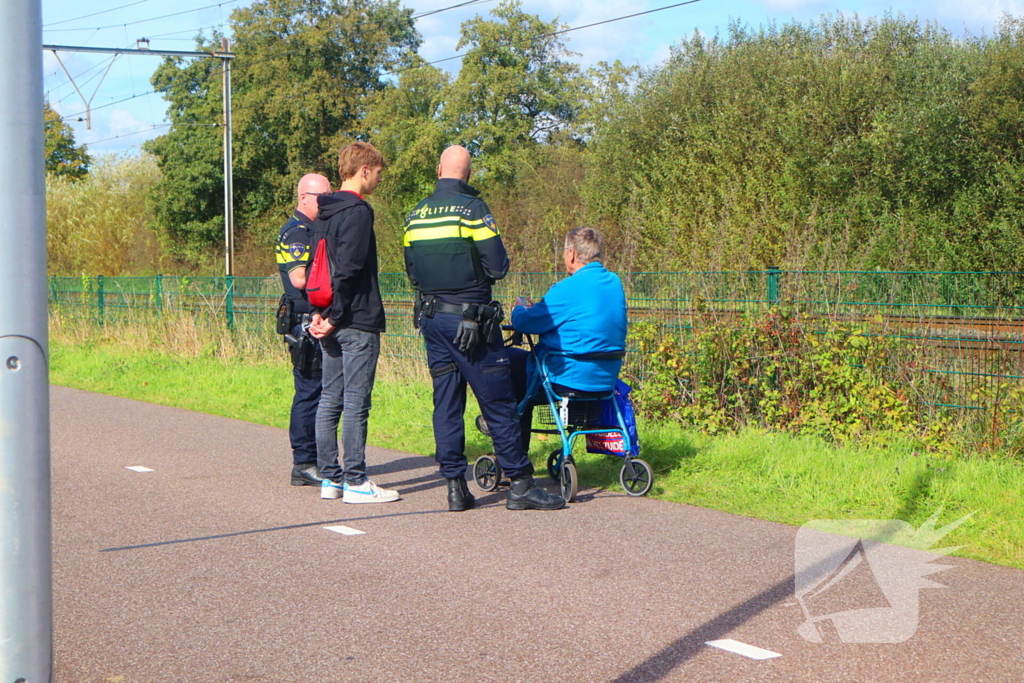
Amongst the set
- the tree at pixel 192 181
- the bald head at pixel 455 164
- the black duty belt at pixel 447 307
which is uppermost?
the tree at pixel 192 181

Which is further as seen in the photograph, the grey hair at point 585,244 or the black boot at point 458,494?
the grey hair at point 585,244

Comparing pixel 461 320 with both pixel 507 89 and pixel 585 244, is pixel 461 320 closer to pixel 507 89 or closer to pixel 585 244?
pixel 585 244

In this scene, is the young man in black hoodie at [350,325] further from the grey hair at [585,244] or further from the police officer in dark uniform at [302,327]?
the grey hair at [585,244]

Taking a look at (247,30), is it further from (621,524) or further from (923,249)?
(621,524)

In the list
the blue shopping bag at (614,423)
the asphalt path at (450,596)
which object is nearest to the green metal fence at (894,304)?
the blue shopping bag at (614,423)

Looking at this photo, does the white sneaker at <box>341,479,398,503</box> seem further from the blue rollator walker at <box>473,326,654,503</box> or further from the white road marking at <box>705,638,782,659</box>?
the white road marking at <box>705,638,782,659</box>

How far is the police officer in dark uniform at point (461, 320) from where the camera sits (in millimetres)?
6258

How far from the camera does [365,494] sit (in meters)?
6.79

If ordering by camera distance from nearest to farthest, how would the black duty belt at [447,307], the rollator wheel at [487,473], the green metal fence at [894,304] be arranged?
the black duty belt at [447,307] → the rollator wheel at [487,473] → the green metal fence at [894,304]

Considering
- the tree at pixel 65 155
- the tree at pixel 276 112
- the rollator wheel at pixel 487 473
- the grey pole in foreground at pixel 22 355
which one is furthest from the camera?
the tree at pixel 65 155

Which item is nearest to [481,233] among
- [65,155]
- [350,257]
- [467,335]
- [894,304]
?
[467,335]

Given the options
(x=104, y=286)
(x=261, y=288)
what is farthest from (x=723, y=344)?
(x=104, y=286)

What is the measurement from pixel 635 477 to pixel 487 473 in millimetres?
980

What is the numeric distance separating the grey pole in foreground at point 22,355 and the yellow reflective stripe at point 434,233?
13.6ft
